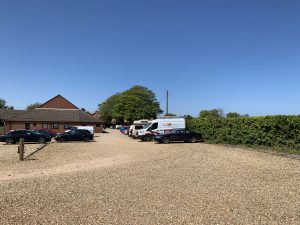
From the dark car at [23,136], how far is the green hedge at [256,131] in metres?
15.5

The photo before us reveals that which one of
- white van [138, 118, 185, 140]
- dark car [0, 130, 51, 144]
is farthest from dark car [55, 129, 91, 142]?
white van [138, 118, 185, 140]

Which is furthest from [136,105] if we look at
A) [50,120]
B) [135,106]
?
[50,120]

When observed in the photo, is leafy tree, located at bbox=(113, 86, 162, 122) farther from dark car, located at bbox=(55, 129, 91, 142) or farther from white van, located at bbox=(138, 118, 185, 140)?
dark car, located at bbox=(55, 129, 91, 142)

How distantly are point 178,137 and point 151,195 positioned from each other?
21400 mm

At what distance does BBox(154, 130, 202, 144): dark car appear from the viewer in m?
29.0

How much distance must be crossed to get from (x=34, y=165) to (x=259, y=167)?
9.82m

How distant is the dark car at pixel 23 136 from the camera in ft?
92.0

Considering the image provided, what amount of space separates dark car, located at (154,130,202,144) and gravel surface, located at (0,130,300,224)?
1596cm

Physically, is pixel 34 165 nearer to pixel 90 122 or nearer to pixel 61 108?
pixel 90 122

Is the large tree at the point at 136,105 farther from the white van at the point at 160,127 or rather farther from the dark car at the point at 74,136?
the dark car at the point at 74,136

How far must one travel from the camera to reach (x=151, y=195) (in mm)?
8062

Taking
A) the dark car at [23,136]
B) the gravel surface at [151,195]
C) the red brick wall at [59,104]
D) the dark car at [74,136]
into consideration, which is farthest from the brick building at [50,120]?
the gravel surface at [151,195]

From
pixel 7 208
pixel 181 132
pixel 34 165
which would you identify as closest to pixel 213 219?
pixel 7 208

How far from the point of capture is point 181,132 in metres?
29.5
